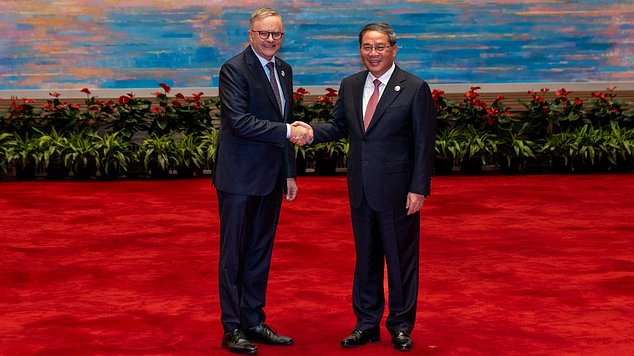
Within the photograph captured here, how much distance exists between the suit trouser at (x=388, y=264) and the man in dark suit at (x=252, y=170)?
378 mm

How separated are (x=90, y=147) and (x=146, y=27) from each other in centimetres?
205

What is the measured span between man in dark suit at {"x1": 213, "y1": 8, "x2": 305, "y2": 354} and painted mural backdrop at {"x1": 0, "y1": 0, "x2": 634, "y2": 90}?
313 inches

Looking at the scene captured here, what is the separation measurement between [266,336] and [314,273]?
165 centimetres

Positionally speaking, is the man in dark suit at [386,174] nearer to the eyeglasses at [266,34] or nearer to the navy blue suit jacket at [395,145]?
the navy blue suit jacket at [395,145]

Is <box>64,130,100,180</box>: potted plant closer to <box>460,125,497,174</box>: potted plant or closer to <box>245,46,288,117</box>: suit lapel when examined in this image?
<box>460,125,497,174</box>: potted plant

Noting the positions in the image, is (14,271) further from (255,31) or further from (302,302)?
(255,31)

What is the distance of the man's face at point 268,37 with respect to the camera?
4270 millimetres

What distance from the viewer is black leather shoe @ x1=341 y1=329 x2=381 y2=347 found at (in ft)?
Result: 14.8

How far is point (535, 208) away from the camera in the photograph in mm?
8750

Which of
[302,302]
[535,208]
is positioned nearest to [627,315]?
[302,302]

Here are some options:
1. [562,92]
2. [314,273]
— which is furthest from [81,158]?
[562,92]

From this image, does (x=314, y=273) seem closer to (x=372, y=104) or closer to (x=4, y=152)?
(x=372, y=104)

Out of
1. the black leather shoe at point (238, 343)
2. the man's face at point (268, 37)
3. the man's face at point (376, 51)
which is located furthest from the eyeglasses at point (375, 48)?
the black leather shoe at point (238, 343)

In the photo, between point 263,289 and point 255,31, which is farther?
point 263,289
